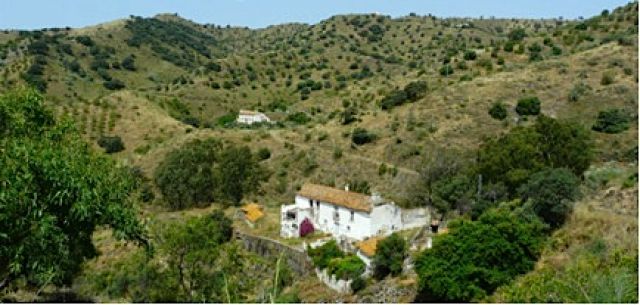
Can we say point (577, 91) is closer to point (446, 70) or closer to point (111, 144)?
point (446, 70)

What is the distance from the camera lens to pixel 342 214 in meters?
31.6

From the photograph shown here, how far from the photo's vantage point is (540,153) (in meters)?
28.8

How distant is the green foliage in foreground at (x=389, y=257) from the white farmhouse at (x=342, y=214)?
4381mm

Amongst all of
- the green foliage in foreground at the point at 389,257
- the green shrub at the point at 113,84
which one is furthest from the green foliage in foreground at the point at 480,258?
the green shrub at the point at 113,84

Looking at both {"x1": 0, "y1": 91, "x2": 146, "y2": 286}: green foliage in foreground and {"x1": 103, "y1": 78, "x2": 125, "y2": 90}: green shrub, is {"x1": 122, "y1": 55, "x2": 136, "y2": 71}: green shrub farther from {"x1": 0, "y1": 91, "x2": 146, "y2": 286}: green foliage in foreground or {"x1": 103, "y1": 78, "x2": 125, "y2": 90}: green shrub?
{"x1": 0, "y1": 91, "x2": 146, "y2": 286}: green foliage in foreground

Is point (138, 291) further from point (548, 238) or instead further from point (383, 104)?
point (383, 104)

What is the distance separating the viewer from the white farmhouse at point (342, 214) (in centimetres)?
3027

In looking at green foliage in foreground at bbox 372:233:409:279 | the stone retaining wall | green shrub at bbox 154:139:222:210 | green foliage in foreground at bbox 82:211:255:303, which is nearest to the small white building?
green shrub at bbox 154:139:222:210

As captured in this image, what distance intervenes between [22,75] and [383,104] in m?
50.6

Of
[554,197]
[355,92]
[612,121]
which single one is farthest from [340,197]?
[355,92]

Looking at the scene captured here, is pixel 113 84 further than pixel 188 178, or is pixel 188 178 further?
pixel 113 84

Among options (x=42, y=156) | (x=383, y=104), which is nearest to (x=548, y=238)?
(x=42, y=156)

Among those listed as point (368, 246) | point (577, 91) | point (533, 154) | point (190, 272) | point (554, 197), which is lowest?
point (368, 246)

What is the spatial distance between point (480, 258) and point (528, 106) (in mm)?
28843
